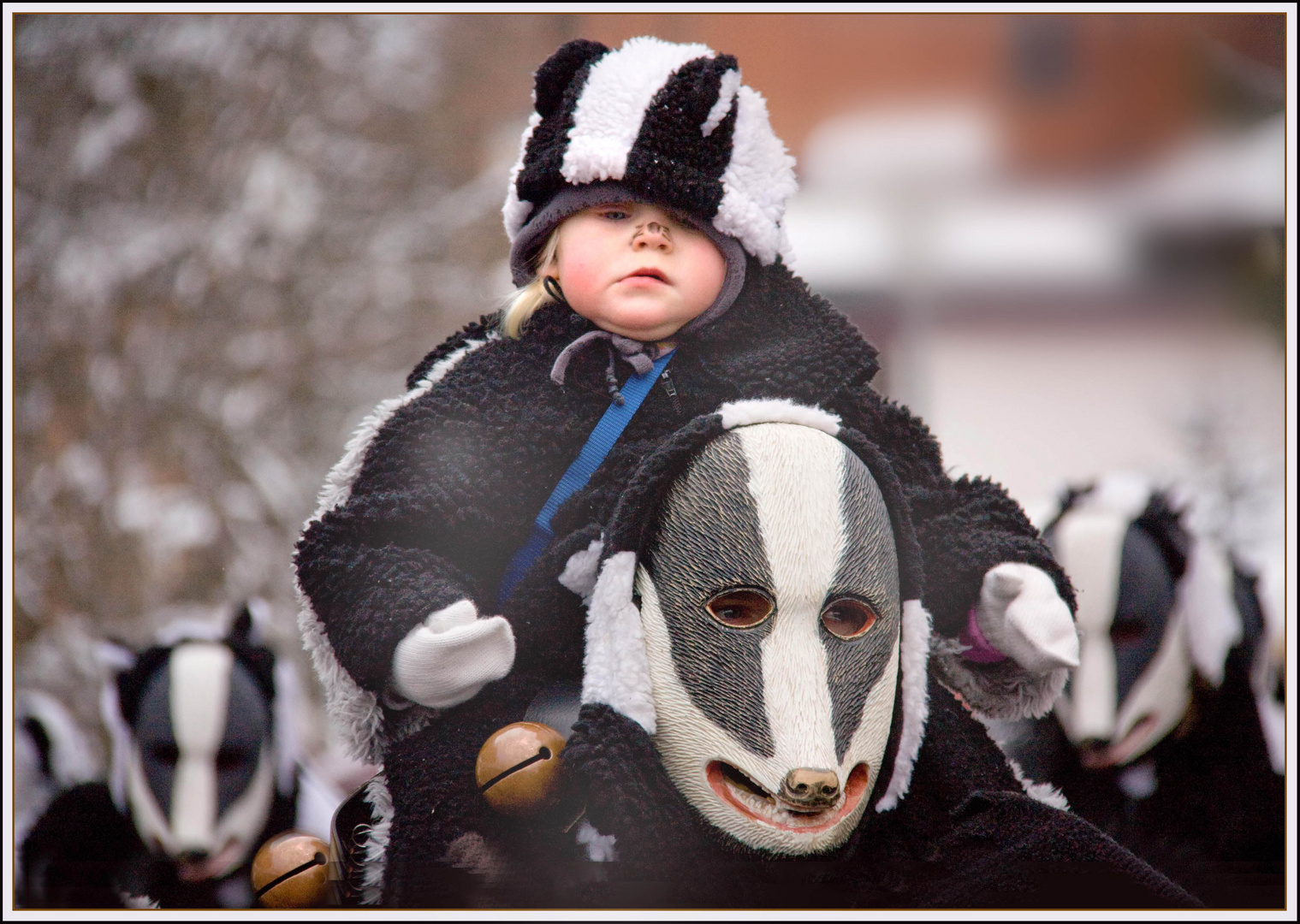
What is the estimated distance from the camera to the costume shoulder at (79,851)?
1.15 metres

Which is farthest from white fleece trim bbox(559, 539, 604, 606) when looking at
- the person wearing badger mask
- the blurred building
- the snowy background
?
the snowy background

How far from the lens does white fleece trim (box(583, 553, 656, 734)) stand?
34.0 inches

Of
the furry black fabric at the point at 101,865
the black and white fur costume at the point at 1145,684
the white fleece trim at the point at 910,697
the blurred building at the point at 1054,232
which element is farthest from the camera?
the blurred building at the point at 1054,232

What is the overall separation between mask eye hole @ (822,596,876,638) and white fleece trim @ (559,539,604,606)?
0.18 metres

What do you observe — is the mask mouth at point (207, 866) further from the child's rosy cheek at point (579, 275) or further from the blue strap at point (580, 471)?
the child's rosy cheek at point (579, 275)

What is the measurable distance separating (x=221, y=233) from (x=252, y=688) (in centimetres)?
206

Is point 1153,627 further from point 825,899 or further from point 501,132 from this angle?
point 501,132

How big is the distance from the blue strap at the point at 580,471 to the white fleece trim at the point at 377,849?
0.59ft

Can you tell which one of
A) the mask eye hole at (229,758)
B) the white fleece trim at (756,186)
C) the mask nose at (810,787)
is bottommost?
the mask eye hole at (229,758)

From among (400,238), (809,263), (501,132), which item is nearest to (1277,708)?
(809,263)

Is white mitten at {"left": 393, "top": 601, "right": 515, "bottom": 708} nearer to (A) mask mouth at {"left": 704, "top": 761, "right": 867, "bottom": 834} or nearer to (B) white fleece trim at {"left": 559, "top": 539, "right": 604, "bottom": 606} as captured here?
(B) white fleece trim at {"left": 559, "top": 539, "right": 604, "bottom": 606}

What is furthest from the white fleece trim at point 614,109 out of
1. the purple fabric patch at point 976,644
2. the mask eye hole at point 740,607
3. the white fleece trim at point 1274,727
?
the white fleece trim at point 1274,727

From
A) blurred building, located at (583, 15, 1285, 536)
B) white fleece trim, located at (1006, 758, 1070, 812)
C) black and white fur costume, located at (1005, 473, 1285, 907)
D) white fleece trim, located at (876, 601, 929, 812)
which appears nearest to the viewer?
white fleece trim, located at (876, 601, 929, 812)

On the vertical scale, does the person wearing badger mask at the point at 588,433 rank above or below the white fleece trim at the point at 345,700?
above
